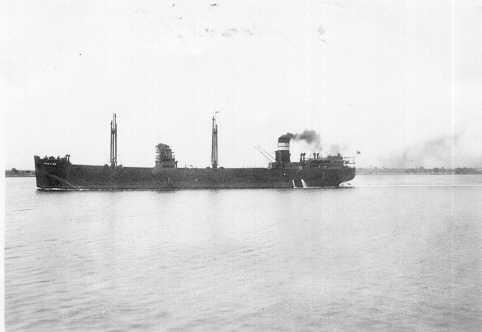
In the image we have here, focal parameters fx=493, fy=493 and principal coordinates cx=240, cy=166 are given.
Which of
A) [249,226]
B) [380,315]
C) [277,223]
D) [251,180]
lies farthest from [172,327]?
[251,180]

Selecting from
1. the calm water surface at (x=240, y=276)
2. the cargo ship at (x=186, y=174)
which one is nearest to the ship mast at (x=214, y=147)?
the cargo ship at (x=186, y=174)

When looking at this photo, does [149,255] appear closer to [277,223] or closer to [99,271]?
[99,271]

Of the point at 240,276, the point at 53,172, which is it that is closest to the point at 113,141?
the point at 53,172

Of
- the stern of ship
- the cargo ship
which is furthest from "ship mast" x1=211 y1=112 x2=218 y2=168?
the stern of ship

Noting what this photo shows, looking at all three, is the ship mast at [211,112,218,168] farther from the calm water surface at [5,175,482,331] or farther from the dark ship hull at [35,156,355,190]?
the calm water surface at [5,175,482,331]

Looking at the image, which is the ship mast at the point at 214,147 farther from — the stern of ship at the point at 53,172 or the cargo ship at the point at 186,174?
the stern of ship at the point at 53,172

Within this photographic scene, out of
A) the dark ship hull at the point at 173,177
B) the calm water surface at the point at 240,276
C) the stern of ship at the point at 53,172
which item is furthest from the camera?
the dark ship hull at the point at 173,177

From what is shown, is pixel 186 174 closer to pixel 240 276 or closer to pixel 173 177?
pixel 173 177

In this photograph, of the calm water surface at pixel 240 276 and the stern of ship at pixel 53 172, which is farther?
the stern of ship at pixel 53 172
